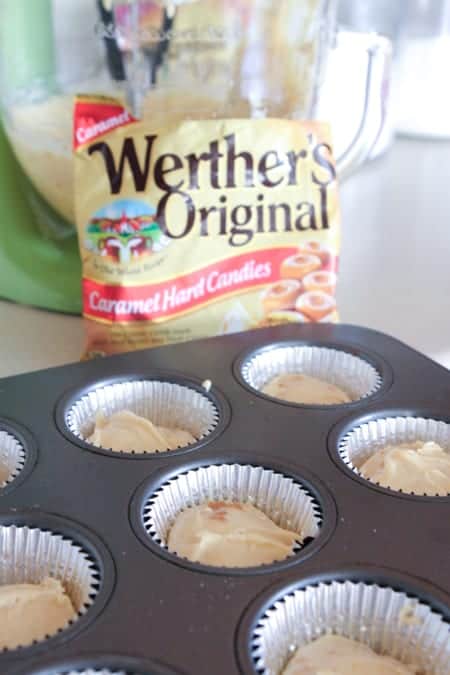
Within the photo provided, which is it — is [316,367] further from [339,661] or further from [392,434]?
[339,661]

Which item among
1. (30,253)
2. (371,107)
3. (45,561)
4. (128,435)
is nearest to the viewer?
(45,561)

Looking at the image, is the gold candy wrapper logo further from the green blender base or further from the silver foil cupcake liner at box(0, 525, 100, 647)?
the silver foil cupcake liner at box(0, 525, 100, 647)

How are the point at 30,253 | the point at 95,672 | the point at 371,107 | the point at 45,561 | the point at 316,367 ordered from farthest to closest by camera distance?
the point at 371,107 → the point at 30,253 → the point at 316,367 → the point at 45,561 → the point at 95,672

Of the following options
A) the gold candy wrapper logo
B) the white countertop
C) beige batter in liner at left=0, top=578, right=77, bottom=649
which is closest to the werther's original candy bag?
the gold candy wrapper logo

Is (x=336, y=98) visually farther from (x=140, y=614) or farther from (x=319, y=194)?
(x=140, y=614)

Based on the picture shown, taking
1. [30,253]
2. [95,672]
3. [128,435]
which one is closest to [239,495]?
[128,435]

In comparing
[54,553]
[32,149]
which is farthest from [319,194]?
[54,553]
